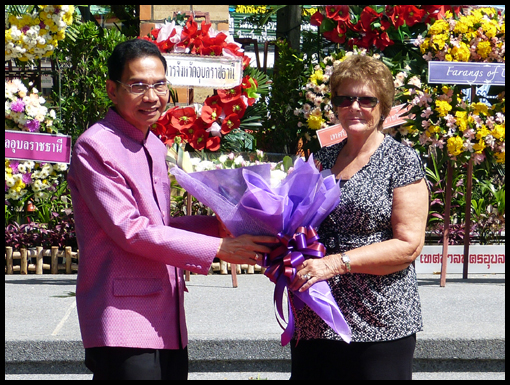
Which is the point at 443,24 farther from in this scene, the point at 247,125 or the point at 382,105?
the point at 382,105

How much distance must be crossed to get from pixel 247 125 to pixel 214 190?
3901 millimetres

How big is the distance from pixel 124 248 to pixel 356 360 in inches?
34.8

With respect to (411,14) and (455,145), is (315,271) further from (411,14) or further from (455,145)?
(411,14)

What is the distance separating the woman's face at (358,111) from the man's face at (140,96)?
64 cm

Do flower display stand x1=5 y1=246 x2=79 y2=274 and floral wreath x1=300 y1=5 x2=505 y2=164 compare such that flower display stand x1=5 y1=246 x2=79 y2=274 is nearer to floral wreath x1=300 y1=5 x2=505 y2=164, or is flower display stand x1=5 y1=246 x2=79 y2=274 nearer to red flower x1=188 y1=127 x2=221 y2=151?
A: red flower x1=188 y1=127 x2=221 y2=151

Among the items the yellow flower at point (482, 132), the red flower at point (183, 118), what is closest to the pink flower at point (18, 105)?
the red flower at point (183, 118)

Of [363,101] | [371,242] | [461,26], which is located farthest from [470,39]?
[371,242]

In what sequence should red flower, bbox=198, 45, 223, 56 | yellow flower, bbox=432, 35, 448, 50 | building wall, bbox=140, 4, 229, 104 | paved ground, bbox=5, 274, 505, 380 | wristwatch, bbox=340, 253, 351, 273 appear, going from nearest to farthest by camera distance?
wristwatch, bbox=340, 253, 351, 273
paved ground, bbox=5, 274, 505, 380
yellow flower, bbox=432, 35, 448, 50
red flower, bbox=198, 45, 223, 56
building wall, bbox=140, 4, 229, 104

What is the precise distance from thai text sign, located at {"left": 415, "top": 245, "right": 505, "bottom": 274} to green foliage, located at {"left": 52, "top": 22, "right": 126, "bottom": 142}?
301cm

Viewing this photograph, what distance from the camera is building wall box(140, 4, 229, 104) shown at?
240 inches

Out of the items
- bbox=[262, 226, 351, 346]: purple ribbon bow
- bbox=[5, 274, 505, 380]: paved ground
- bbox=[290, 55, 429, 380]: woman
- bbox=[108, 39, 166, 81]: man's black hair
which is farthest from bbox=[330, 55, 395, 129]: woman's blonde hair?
bbox=[5, 274, 505, 380]: paved ground

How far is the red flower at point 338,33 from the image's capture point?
603 centimetres

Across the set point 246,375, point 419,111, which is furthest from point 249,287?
point 419,111

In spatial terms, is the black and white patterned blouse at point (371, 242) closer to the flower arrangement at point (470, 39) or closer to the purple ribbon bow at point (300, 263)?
the purple ribbon bow at point (300, 263)
